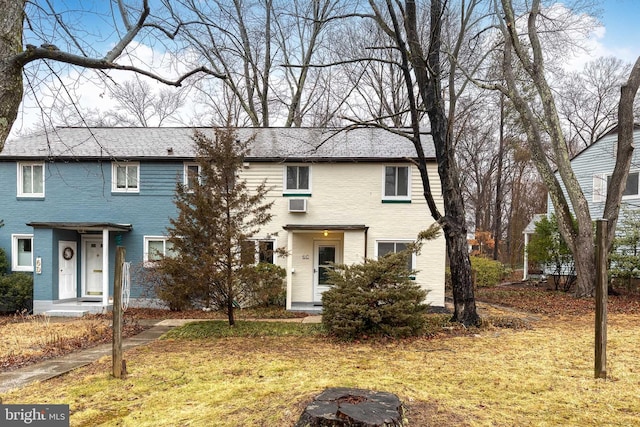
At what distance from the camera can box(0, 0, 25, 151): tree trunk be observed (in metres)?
3.83

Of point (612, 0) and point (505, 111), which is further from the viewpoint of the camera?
point (505, 111)

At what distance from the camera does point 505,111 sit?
85.8 feet

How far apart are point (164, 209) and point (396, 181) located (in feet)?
25.9

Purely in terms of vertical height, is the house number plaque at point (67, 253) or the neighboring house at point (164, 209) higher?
the neighboring house at point (164, 209)

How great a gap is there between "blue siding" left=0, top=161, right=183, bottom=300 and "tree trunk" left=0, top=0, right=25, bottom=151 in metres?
10.2

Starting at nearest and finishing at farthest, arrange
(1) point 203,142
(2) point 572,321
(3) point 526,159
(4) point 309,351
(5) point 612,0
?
(4) point 309,351 < (1) point 203,142 < (2) point 572,321 < (5) point 612,0 < (3) point 526,159

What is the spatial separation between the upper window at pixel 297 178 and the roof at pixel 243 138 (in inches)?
17.1

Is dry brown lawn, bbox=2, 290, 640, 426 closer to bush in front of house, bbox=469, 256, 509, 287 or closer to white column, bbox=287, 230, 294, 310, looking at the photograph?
white column, bbox=287, 230, 294, 310

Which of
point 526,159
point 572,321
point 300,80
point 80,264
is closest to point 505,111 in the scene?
point 526,159

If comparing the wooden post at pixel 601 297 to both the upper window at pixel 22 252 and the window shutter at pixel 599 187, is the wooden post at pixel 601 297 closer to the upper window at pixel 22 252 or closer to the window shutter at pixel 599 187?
the window shutter at pixel 599 187

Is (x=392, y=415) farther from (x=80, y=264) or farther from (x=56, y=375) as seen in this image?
(x=80, y=264)

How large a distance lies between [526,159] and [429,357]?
2481 cm

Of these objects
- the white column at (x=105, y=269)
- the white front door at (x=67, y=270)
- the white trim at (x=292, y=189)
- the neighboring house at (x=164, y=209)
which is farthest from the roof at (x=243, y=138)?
the white front door at (x=67, y=270)

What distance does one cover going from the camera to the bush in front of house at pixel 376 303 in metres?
8.41
